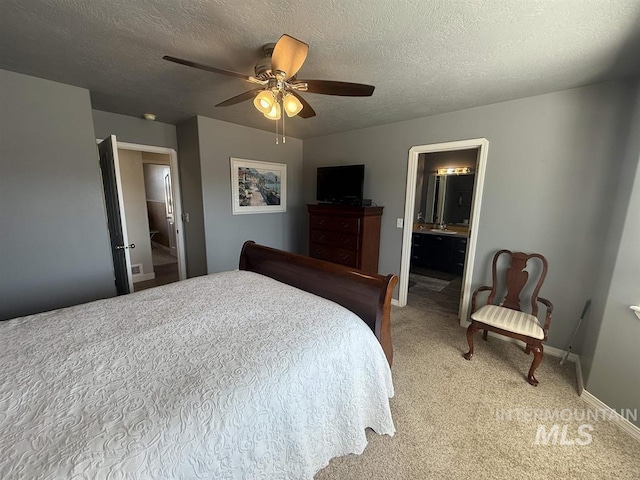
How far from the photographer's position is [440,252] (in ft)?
15.3

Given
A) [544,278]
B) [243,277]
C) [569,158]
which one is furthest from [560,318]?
[243,277]

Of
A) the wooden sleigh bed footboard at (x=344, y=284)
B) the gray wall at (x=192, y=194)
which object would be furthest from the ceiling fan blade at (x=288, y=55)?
the gray wall at (x=192, y=194)

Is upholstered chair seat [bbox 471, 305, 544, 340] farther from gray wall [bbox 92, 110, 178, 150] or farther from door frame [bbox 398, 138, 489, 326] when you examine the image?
gray wall [bbox 92, 110, 178, 150]

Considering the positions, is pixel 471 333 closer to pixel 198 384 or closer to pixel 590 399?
pixel 590 399

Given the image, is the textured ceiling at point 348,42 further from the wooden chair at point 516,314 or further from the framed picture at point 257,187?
the wooden chair at point 516,314

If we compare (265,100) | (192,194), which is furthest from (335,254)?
(265,100)

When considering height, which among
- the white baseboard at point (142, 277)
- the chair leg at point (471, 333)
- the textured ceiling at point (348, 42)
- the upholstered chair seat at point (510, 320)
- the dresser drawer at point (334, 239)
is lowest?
the white baseboard at point (142, 277)

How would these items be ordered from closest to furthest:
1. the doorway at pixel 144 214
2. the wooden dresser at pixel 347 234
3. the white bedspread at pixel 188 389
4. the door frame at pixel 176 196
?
the white bedspread at pixel 188 389 → the doorway at pixel 144 214 → the wooden dresser at pixel 347 234 → the door frame at pixel 176 196

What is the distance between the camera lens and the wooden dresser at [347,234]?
3.23m

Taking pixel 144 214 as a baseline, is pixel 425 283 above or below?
below

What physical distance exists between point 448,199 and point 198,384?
4925mm

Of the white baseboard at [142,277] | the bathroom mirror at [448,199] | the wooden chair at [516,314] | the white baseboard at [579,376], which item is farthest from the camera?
the bathroom mirror at [448,199]

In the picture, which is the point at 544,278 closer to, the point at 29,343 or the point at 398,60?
the point at 398,60

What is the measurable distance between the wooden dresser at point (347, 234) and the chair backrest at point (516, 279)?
1367mm
